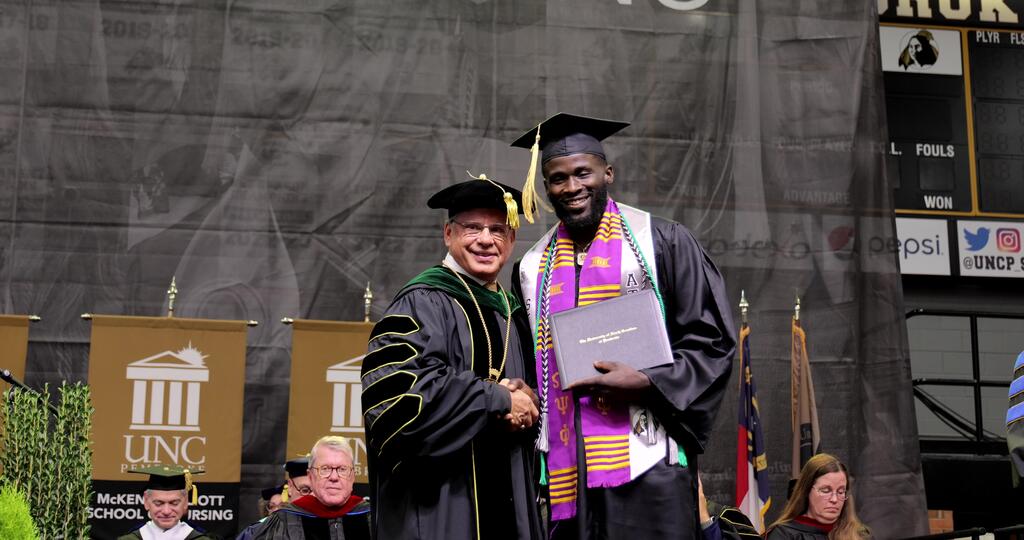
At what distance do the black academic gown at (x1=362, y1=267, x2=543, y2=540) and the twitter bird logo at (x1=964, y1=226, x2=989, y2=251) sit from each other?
9.17 metres

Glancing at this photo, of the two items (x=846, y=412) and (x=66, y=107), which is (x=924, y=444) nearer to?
(x=846, y=412)

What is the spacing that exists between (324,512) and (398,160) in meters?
3.99

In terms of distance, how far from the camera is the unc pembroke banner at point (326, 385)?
8250mm

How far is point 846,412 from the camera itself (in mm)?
9289

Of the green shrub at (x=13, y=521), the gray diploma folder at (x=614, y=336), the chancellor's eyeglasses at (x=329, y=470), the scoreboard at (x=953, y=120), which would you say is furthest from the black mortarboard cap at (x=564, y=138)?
the scoreboard at (x=953, y=120)

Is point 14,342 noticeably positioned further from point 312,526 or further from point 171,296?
point 312,526

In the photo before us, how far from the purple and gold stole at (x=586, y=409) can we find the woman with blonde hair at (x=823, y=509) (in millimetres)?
2903

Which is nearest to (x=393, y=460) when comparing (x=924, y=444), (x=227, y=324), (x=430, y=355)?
(x=430, y=355)

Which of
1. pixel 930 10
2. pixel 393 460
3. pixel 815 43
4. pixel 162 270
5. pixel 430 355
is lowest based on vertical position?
Result: pixel 393 460

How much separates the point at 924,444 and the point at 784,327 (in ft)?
10.7

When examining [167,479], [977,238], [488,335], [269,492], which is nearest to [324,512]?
[167,479]

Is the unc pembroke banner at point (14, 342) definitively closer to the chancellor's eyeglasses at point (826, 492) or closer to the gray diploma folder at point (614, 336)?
the chancellor's eyeglasses at point (826, 492)

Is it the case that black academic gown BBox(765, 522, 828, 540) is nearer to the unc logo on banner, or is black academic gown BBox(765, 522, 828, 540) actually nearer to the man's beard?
the man's beard

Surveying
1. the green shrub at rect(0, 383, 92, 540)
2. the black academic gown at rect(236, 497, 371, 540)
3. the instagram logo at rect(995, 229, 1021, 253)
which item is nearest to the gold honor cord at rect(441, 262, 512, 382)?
the black academic gown at rect(236, 497, 371, 540)
